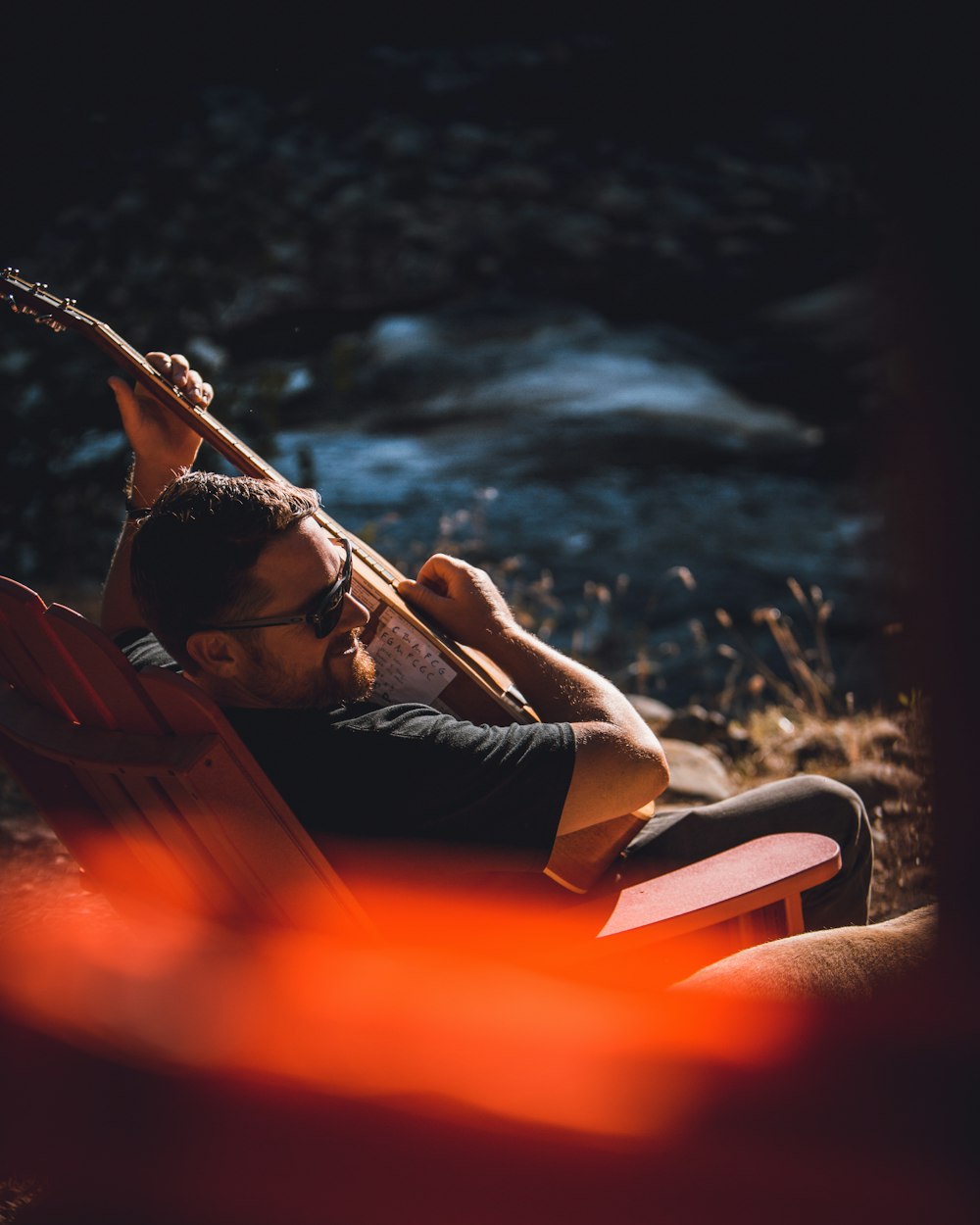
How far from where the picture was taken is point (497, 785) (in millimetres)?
1859

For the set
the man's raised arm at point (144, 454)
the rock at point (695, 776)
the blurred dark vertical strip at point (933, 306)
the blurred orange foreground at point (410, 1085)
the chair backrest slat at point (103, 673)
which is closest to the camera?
the blurred dark vertical strip at point (933, 306)

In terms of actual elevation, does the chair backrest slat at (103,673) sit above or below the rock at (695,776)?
above

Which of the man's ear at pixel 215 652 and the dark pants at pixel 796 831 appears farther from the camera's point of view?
the dark pants at pixel 796 831

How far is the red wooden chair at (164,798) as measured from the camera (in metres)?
1.74

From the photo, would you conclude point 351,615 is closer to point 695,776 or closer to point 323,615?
point 323,615

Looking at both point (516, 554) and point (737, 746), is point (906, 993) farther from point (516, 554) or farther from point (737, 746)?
point (516, 554)

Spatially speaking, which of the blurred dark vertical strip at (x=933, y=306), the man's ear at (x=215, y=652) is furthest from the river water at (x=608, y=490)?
the blurred dark vertical strip at (x=933, y=306)

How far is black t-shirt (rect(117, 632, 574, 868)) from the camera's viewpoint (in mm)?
1852

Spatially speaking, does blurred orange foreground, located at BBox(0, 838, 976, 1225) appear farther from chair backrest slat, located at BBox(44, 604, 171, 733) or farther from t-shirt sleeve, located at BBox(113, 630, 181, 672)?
t-shirt sleeve, located at BBox(113, 630, 181, 672)

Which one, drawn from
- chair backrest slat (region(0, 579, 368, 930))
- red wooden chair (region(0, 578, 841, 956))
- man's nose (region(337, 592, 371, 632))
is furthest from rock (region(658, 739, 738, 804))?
chair backrest slat (region(0, 579, 368, 930))

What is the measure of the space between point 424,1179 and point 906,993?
2.38 feet

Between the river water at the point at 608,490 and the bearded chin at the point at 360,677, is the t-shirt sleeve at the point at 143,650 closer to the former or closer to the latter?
the bearded chin at the point at 360,677

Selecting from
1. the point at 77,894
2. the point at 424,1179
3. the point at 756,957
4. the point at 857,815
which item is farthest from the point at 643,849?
the point at 77,894

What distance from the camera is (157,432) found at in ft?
8.20
